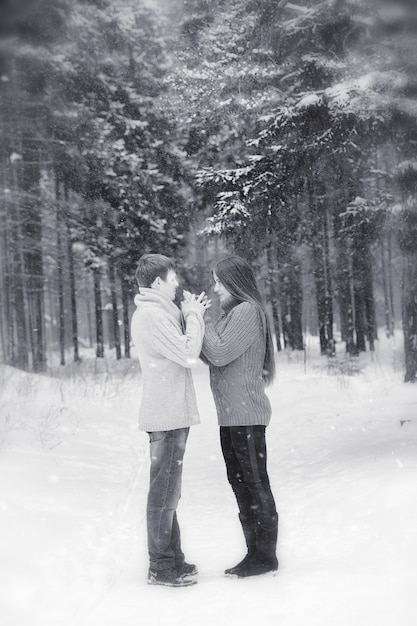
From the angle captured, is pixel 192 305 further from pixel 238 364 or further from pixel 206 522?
pixel 206 522

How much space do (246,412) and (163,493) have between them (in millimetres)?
831

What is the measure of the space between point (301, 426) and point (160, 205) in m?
7.68

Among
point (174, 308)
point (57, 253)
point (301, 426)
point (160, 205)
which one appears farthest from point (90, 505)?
point (57, 253)

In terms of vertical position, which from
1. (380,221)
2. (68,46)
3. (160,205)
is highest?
(68,46)

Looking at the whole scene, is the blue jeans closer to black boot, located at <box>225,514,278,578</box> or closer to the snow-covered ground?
the snow-covered ground

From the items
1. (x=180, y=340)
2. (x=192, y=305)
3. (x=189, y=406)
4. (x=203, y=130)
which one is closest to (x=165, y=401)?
(x=189, y=406)

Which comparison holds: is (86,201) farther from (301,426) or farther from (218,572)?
(218,572)

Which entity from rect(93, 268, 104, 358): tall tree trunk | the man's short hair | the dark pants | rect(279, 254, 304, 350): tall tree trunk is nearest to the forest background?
the man's short hair

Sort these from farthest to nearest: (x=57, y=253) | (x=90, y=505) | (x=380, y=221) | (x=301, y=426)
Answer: (x=57, y=253) → (x=301, y=426) → (x=380, y=221) → (x=90, y=505)

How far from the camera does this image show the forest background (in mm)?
7055

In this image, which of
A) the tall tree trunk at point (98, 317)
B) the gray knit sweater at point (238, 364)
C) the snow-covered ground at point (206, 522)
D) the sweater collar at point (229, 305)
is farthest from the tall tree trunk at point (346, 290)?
the gray knit sweater at point (238, 364)

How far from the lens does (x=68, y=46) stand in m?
13.4

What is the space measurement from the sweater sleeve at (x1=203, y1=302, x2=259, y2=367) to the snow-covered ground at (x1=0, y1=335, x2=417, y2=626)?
1600 mm

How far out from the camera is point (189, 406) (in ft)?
14.2
